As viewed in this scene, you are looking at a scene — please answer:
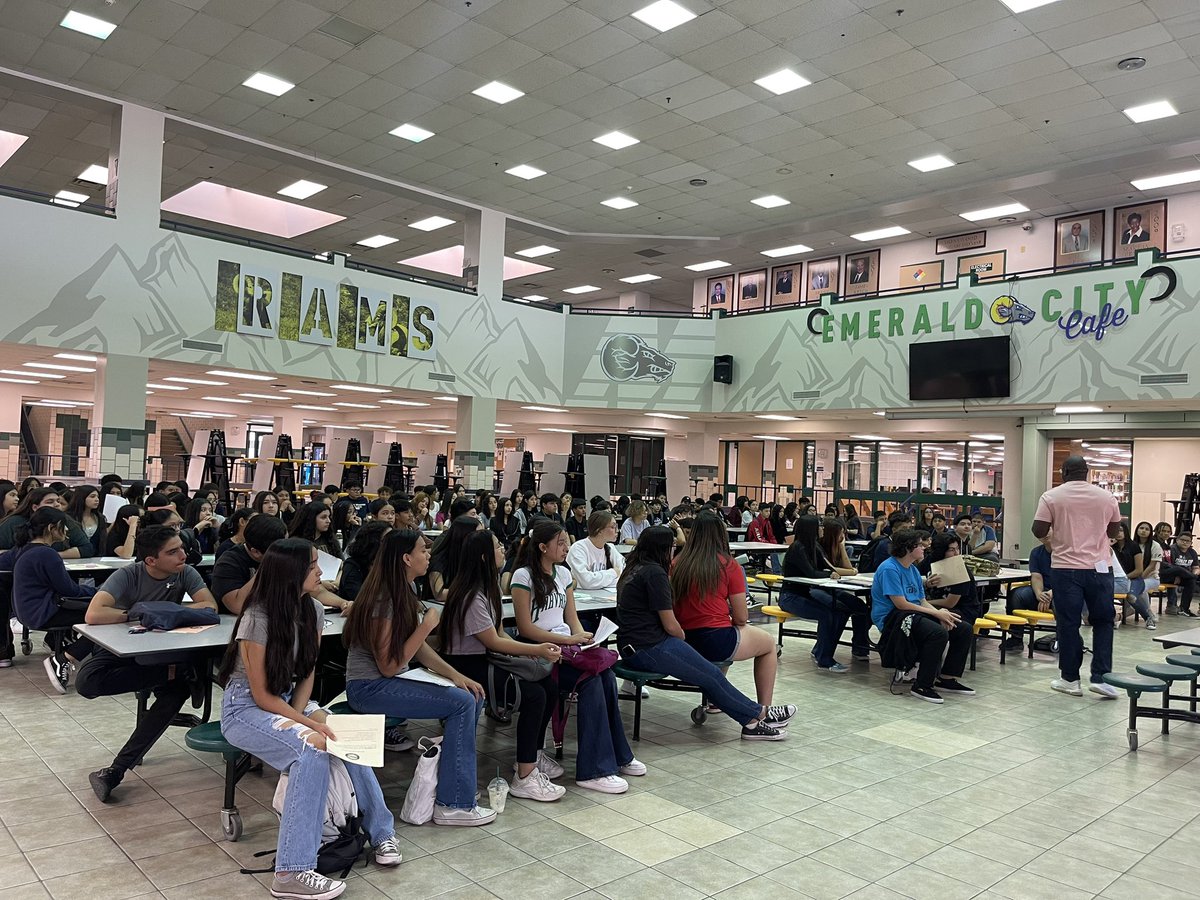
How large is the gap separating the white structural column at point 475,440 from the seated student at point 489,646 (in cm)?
1359

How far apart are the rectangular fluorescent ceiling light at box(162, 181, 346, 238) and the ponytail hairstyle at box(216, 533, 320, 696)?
636 inches

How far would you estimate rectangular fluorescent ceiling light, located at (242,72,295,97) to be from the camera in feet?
40.3

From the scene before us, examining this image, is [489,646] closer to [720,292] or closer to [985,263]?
[985,263]

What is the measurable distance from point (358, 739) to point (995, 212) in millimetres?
17253

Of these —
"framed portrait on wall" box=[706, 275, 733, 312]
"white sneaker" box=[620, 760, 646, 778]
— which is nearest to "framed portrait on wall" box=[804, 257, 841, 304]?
"framed portrait on wall" box=[706, 275, 733, 312]

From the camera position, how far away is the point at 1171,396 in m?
13.9

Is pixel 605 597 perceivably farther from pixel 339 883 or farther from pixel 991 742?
pixel 339 883

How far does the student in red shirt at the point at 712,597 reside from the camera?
5457 millimetres

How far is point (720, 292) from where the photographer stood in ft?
75.2

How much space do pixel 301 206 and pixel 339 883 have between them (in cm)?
1777

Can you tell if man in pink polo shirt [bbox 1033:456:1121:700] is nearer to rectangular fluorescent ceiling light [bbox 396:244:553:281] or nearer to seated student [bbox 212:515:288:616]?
seated student [bbox 212:515:288:616]

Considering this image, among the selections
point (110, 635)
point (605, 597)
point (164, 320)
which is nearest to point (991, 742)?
point (605, 597)

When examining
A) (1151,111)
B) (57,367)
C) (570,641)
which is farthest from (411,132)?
(570,641)

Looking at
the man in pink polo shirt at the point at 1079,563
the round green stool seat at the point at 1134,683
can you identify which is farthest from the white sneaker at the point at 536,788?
the man in pink polo shirt at the point at 1079,563
